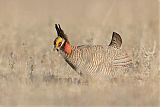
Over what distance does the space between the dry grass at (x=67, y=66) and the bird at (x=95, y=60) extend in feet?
0.45

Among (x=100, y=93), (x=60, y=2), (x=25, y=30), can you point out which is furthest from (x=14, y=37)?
(x=60, y=2)

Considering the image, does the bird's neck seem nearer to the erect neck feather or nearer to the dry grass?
the erect neck feather

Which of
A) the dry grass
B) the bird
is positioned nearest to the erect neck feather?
the bird

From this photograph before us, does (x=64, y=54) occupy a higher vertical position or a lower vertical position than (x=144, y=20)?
lower

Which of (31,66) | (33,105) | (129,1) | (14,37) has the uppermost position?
(129,1)

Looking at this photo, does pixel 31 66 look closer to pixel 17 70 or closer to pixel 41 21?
pixel 17 70

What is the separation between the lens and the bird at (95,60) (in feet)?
25.6

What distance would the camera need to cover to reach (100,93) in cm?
677

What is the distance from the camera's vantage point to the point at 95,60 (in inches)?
309

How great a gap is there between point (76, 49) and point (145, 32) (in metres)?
3.04

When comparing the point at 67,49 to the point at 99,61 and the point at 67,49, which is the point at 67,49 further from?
the point at 99,61

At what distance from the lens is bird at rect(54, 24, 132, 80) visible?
7.79 m

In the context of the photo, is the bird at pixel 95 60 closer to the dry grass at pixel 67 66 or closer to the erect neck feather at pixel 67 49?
the erect neck feather at pixel 67 49

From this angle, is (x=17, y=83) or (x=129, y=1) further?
(x=129, y=1)
